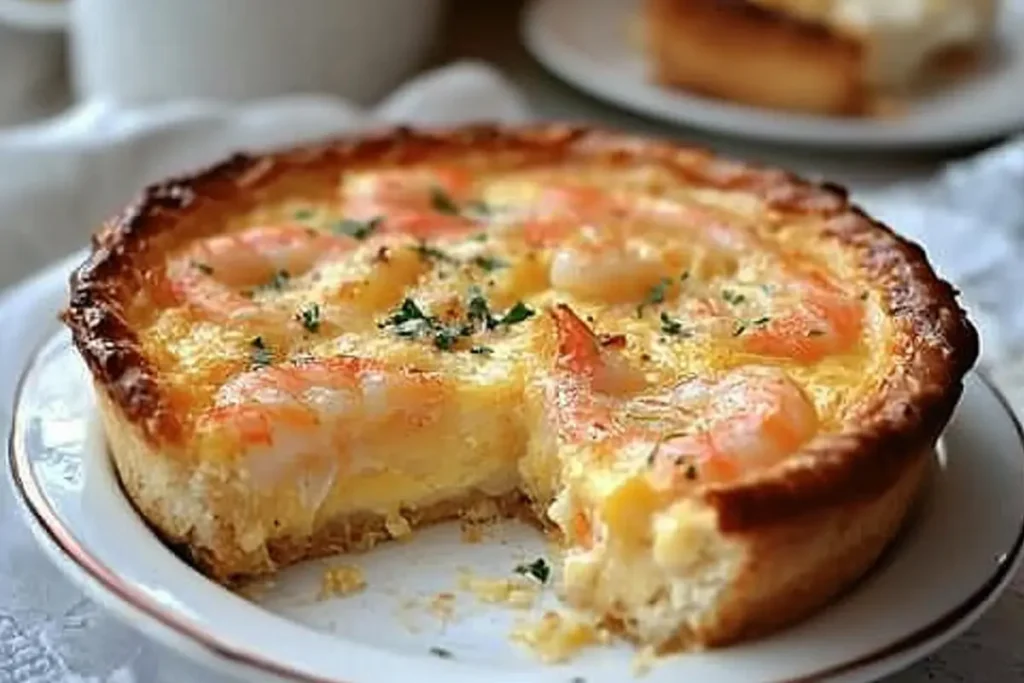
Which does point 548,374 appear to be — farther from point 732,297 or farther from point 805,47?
point 805,47

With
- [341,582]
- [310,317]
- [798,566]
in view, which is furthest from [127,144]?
[798,566]

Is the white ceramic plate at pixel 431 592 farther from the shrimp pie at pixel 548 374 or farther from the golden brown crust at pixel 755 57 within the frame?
the golden brown crust at pixel 755 57

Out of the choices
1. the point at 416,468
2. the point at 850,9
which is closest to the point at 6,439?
the point at 416,468

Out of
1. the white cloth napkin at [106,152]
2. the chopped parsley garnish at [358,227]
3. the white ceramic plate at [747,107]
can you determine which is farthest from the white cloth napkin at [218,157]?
the chopped parsley garnish at [358,227]

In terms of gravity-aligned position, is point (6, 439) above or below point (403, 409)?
below

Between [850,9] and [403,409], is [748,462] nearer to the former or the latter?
[403,409]
